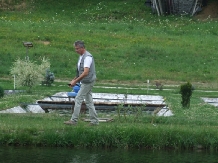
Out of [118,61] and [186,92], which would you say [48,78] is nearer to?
[118,61]

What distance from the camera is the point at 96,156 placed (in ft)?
Result: 53.0

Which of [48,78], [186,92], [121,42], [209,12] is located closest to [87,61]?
[186,92]

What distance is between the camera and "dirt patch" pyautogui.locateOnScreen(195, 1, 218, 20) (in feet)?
161

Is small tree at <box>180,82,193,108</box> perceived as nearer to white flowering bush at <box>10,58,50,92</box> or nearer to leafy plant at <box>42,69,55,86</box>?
white flowering bush at <box>10,58,50,92</box>

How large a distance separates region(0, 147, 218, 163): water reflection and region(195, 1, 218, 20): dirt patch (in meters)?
32.7

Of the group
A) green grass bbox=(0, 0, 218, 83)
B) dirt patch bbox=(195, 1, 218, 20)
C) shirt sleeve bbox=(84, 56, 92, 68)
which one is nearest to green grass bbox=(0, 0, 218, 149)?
green grass bbox=(0, 0, 218, 83)

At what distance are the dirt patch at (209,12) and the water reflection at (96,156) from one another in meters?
32.7

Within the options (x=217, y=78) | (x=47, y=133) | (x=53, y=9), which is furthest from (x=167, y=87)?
(x=53, y=9)

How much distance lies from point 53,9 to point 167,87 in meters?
21.8

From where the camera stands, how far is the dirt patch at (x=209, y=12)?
161 feet

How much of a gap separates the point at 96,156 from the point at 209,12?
3516 centimetres

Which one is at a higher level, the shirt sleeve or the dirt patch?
the dirt patch

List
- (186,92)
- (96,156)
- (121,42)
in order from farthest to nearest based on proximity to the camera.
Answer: (121,42) < (186,92) < (96,156)

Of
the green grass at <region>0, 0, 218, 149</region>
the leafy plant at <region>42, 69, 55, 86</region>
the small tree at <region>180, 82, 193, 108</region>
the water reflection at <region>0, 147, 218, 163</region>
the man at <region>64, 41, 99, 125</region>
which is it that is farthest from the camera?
the leafy plant at <region>42, 69, 55, 86</region>
